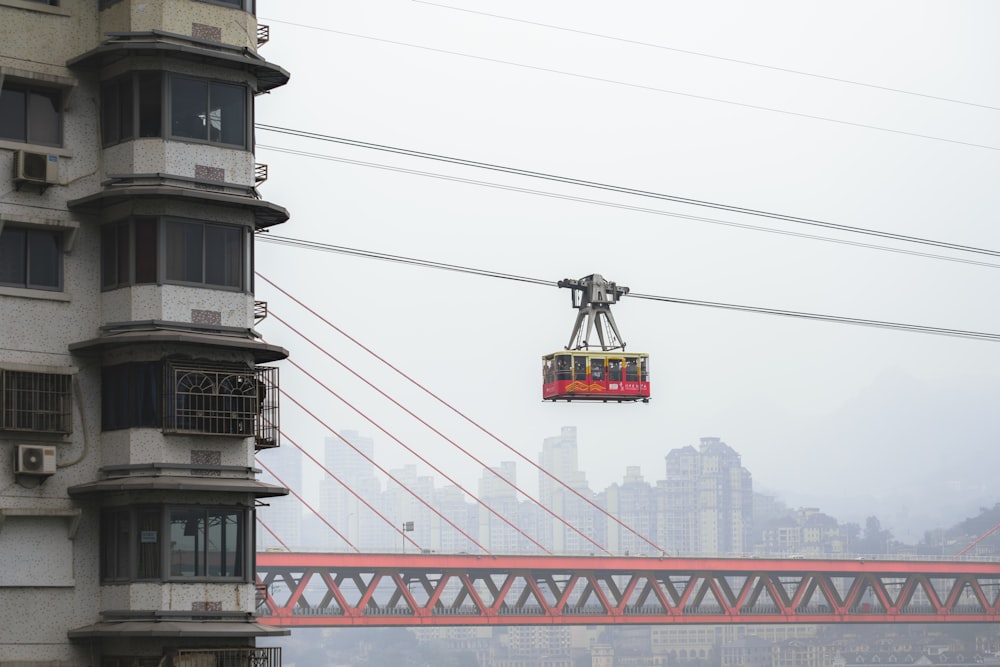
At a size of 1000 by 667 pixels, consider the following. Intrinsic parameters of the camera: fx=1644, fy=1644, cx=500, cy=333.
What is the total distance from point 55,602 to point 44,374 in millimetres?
4271

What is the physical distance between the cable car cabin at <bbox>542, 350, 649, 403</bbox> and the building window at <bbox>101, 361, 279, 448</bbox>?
33.3m

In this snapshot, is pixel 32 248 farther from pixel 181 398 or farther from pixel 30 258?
pixel 181 398

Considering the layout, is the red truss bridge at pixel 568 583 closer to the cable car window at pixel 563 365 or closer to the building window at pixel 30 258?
the cable car window at pixel 563 365

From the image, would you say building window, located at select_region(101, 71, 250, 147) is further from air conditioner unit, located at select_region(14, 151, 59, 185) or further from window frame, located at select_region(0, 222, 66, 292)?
window frame, located at select_region(0, 222, 66, 292)

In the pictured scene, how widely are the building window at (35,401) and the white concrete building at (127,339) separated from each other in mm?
37

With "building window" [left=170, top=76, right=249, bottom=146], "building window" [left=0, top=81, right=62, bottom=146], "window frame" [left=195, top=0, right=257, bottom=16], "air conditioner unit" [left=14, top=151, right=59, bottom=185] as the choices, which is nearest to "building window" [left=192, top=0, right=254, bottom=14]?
"window frame" [left=195, top=0, right=257, bottom=16]

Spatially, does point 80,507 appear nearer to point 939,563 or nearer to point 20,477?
point 20,477

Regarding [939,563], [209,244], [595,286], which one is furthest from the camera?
[939,563]

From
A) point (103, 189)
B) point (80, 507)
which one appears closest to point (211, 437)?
point (80, 507)

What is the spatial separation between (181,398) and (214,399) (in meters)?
0.69

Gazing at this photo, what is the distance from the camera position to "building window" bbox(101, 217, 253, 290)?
31703mm

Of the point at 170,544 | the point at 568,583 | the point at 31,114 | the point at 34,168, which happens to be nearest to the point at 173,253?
the point at 34,168

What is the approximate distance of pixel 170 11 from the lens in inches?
1283

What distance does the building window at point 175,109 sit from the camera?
3212cm
